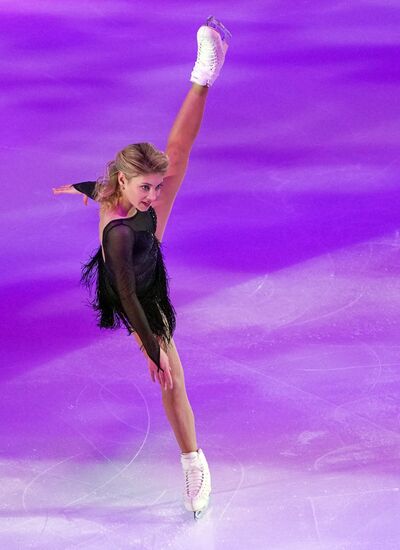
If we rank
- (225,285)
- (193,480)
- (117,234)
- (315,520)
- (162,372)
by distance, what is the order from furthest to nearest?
(225,285) → (193,480) → (315,520) → (162,372) → (117,234)

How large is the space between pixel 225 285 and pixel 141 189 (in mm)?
2030

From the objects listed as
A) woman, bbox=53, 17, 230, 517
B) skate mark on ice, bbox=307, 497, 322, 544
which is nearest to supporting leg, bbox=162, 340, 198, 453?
woman, bbox=53, 17, 230, 517

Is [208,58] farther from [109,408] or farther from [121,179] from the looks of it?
[109,408]

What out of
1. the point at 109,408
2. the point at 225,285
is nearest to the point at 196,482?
the point at 109,408

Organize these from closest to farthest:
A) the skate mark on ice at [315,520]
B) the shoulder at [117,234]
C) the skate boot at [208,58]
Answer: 1. the shoulder at [117,234]
2. the skate mark on ice at [315,520]
3. the skate boot at [208,58]

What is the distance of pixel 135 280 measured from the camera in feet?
12.3

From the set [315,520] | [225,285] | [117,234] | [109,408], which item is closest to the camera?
[117,234]

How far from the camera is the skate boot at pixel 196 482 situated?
395 cm

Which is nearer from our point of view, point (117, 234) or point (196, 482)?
point (117, 234)

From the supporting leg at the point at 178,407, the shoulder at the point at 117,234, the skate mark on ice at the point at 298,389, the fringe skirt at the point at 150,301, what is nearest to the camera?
the shoulder at the point at 117,234

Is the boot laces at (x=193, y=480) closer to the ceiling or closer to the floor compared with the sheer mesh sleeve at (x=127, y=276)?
closer to the floor

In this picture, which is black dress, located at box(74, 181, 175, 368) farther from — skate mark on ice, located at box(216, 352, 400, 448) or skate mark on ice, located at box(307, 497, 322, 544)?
skate mark on ice, located at box(216, 352, 400, 448)

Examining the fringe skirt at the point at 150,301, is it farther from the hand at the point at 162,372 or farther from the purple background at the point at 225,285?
the purple background at the point at 225,285

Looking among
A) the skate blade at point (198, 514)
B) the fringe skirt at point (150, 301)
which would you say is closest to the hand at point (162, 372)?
the fringe skirt at point (150, 301)
